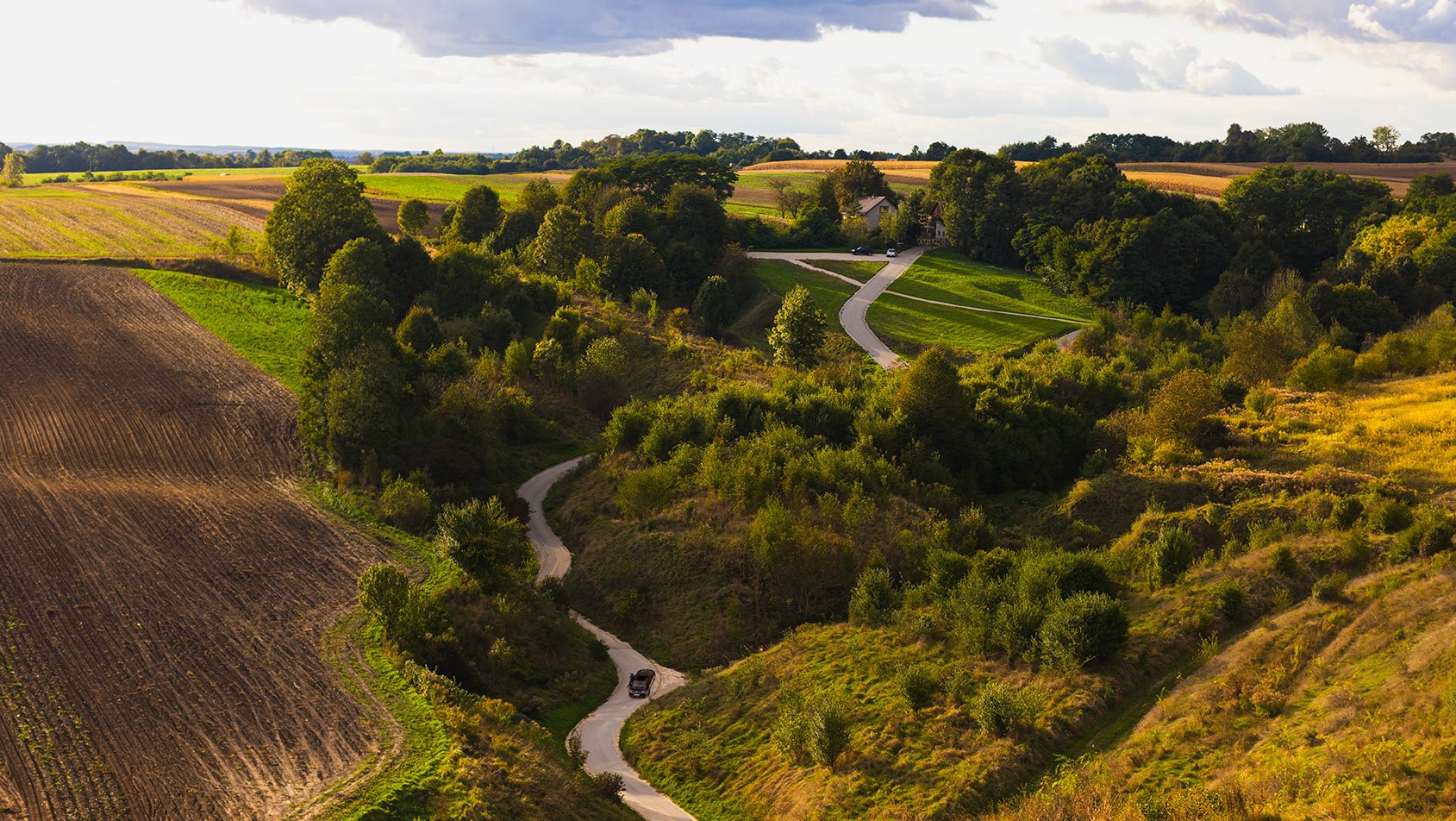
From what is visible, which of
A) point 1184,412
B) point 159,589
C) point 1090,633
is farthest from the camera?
point 1184,412

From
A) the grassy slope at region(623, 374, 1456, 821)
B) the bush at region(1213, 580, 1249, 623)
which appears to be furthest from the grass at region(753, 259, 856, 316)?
the bush at region(1213, 580, 1249, 623)

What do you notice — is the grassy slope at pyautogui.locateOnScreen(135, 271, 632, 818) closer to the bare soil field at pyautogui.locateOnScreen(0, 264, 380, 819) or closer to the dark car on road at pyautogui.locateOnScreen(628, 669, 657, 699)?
the bare soil field at pyautogui.locateOnScreen(0, 264, 380, 819)

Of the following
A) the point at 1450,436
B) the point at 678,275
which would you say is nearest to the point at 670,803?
the point at 1450,436

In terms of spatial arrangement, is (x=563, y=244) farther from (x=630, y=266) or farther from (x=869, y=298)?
(x=869, y=298)

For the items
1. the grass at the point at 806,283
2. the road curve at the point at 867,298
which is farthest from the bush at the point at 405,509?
the grass at the point at 806,283

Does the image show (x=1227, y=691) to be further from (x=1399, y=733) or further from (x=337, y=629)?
(x=337, y=629)

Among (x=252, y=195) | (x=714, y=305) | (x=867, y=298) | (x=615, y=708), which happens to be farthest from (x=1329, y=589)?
(x=252, y=195)
